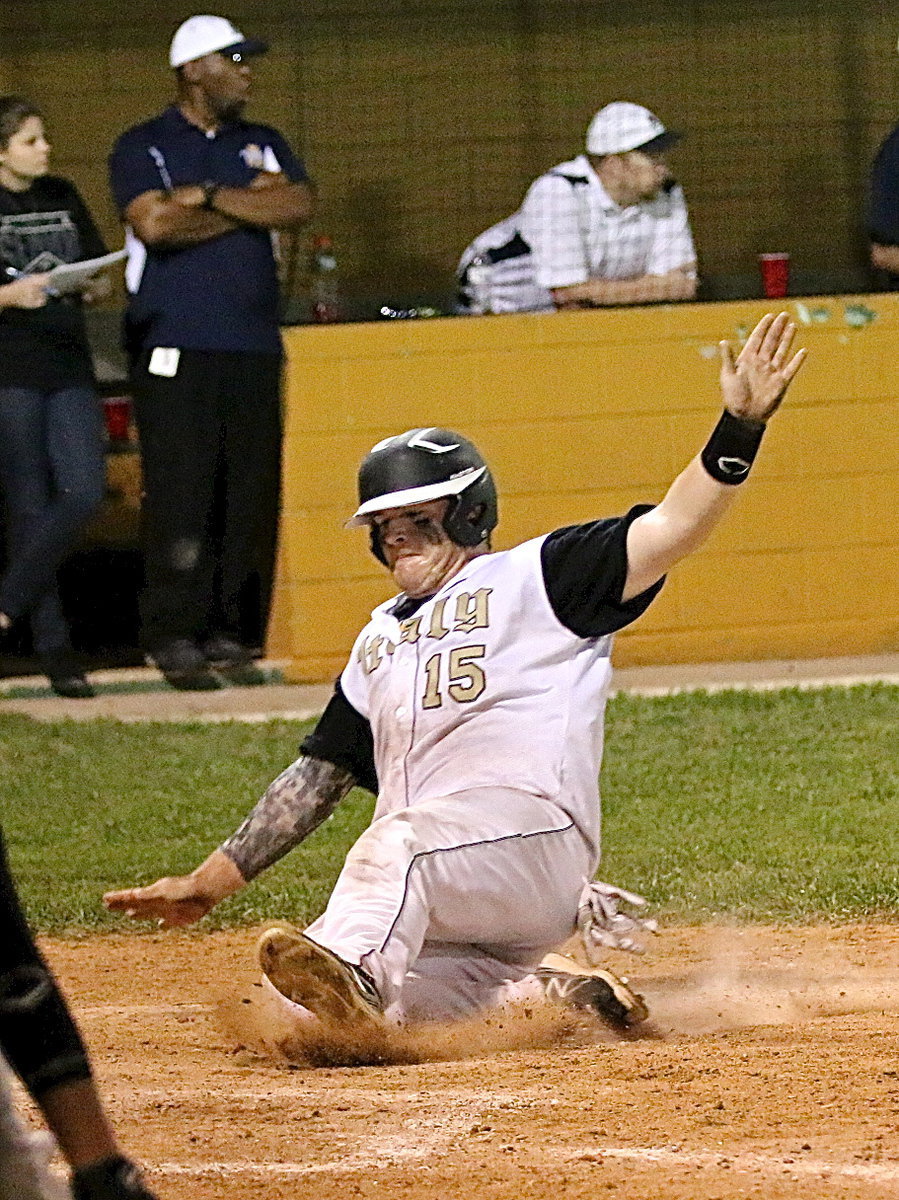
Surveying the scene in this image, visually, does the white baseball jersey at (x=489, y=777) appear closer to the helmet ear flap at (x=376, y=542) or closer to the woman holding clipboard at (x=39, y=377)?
the helmet ear flap at (x=376, y=542)

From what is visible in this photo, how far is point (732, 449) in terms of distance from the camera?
175 inches

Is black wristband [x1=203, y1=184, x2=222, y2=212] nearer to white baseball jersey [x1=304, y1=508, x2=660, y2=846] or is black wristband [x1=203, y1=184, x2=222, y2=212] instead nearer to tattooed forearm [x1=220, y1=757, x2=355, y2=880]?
tattooed forearm [x1=220, y1=757, x2=355, y2=880]

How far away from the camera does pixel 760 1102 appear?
402 centimetres

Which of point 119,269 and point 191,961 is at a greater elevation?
point 119,269

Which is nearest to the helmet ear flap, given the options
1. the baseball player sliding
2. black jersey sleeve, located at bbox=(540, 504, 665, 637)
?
the baseball player sliding

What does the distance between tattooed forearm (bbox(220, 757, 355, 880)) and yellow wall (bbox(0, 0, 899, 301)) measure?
22.0ft

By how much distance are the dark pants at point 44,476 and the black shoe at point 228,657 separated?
0.81 m

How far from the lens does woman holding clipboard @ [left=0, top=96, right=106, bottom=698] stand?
9.59 m

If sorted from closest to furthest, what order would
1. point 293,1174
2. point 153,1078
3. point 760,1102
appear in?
point 293,1174
point 760,1102
point 153,1078

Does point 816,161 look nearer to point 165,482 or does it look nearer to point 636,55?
point 636,55

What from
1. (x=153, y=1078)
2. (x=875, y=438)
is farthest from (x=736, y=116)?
(x=153, y=1078)

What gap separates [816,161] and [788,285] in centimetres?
71

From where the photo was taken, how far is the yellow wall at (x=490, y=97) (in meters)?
11.3

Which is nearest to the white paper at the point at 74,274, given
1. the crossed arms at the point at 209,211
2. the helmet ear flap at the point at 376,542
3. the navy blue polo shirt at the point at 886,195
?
the crossed arms at the point at 209,211
